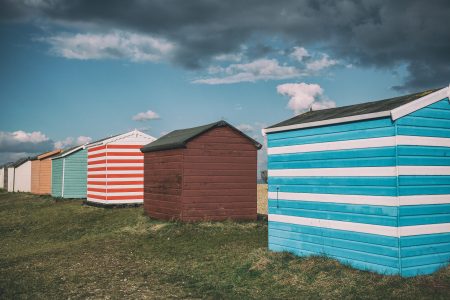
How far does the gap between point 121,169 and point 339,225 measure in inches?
715

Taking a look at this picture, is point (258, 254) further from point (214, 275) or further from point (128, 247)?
point (128, 247)

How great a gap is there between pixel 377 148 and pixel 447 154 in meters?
1.75

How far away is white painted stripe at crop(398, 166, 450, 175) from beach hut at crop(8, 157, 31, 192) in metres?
47.7

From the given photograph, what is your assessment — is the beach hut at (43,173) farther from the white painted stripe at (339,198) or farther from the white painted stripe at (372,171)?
the white painted stripe at (372,171)

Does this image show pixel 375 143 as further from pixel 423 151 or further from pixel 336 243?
pixel 336 243

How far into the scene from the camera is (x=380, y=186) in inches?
336

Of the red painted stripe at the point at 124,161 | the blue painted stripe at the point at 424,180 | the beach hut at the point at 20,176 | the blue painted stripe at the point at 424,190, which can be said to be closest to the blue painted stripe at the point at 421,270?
the blue painted stripe at the point at 424,190

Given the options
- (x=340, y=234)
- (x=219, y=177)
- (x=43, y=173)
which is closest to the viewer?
(x=340, y=234)

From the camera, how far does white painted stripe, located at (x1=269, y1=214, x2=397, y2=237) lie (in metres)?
8.36

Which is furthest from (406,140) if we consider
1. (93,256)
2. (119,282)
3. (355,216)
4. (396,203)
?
(93,256)

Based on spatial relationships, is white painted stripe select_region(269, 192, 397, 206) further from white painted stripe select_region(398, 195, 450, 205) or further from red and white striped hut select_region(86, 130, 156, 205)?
red and white striped hut select_region(86, 130, 156, 205)

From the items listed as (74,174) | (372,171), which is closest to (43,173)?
(74,174)

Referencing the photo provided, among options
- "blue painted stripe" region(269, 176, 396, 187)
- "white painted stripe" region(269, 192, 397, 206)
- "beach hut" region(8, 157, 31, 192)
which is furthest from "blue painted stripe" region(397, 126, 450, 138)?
"beach hut" region(8, 157, 31, 192)

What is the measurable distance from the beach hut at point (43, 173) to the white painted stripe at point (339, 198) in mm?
34454
